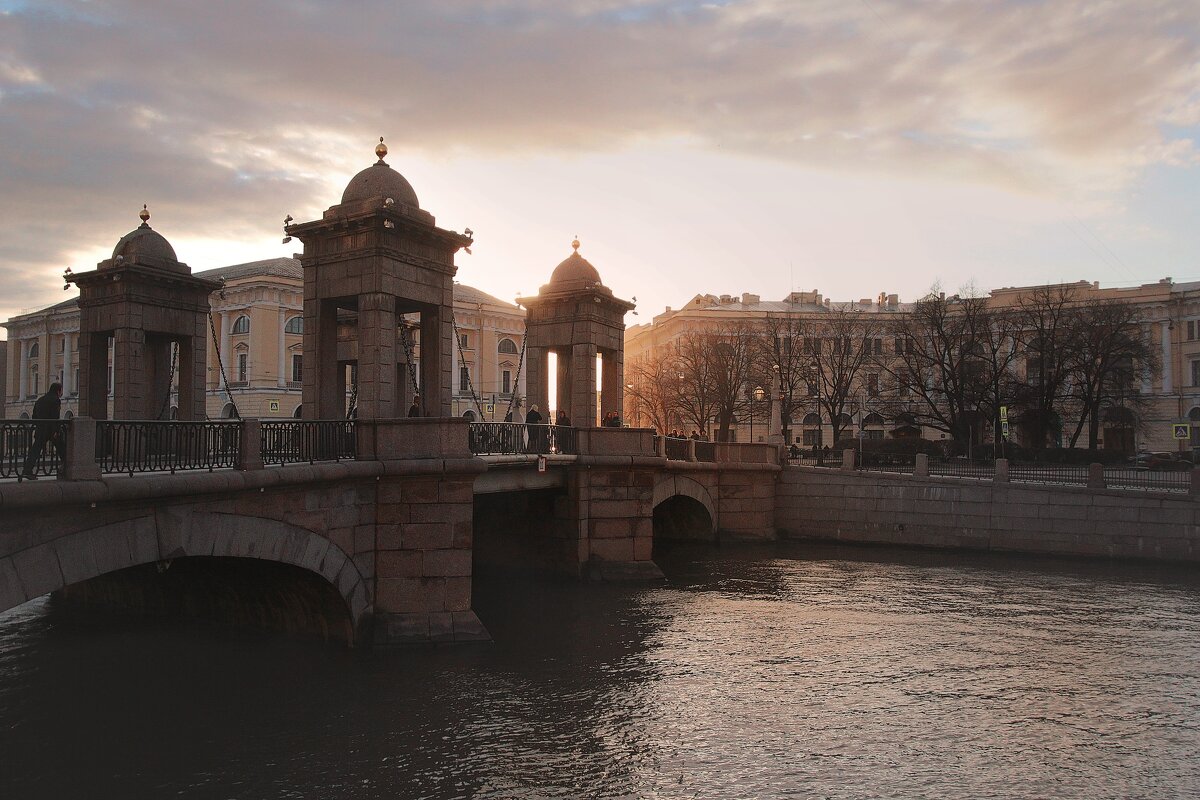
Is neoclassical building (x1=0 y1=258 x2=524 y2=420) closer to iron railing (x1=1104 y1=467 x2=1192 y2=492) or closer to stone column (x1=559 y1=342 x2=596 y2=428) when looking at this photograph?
stone column (x1=559 y1=342 x2=596 y2=428)

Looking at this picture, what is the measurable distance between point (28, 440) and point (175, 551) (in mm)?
2505

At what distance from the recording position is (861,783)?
37.9 feet

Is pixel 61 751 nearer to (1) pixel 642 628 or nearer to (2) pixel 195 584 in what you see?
(2) pixel 195 584

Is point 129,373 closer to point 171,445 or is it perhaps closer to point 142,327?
point 142,327

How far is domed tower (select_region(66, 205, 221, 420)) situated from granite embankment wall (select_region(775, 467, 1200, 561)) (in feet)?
76.7

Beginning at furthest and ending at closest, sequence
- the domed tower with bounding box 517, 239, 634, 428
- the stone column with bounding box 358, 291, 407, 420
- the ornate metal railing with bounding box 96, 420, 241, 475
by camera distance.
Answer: the domed tower with bounding box 517, 239, 634, 428
the stone column with bounding box 358, 291, 407, 420
the ornate metal railing with bounding box 96, 420, 241, 475

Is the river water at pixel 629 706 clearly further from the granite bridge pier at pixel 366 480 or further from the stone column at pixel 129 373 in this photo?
the stone column at pixel 129 373

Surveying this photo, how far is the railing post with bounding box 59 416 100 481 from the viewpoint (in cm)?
1017

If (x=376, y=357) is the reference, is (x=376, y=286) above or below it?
above

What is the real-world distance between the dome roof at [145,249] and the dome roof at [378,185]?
16.7 feet

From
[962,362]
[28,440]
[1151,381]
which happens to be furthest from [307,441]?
[1151,381]

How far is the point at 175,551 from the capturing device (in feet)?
39.5

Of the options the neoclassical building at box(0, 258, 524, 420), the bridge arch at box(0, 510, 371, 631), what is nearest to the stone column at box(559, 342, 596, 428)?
the bridge arch at box(0, 510, 371, 631)

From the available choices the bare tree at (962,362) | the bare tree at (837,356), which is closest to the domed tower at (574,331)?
the bare tree at (962,362)
